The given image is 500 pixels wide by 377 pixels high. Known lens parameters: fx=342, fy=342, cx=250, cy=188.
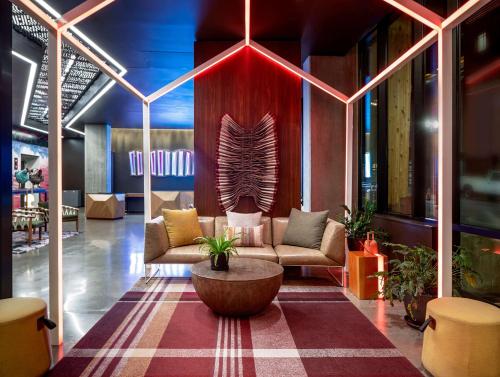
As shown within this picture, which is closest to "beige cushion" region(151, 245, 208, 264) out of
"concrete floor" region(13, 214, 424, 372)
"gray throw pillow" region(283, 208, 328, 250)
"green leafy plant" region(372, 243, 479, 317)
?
"concrete floor" region(13, 214, 424, 372)

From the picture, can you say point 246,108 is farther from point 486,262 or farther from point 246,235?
point 486,262

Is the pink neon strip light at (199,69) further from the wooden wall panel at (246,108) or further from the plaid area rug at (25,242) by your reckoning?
the plaid area rug at (25,242)

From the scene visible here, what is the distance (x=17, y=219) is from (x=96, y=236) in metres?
1.72

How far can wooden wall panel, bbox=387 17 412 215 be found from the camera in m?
4.45

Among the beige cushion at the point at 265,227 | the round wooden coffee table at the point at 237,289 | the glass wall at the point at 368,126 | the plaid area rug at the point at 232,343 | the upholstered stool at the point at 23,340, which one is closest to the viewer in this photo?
the upholstered stool at the point at 23,340

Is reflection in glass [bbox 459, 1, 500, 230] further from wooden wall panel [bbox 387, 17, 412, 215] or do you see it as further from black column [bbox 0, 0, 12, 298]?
black column [bbox 0, 0, 12, 298]

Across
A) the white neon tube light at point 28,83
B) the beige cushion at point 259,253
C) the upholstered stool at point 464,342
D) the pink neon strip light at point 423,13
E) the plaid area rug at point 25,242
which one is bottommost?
the plaid area rug at point 25,242

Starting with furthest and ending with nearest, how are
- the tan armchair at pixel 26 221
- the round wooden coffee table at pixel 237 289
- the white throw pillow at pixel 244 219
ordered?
the tan armchair at pixel 26 221
the white throw pillow at pixel 244 219
the round wooden coffee table at pixel 237 289

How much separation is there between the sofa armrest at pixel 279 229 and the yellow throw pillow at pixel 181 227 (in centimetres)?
107

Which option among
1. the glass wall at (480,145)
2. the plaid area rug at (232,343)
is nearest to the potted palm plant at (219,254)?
the plaid area rug at (232,343)

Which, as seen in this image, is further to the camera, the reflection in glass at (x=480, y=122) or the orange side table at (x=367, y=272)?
the orange side table at (x=367, y=272)

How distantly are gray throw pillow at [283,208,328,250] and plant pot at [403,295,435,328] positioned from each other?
1520mm

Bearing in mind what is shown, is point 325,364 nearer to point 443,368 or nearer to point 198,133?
point 443,368

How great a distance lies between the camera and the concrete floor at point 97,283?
9.75 feet
